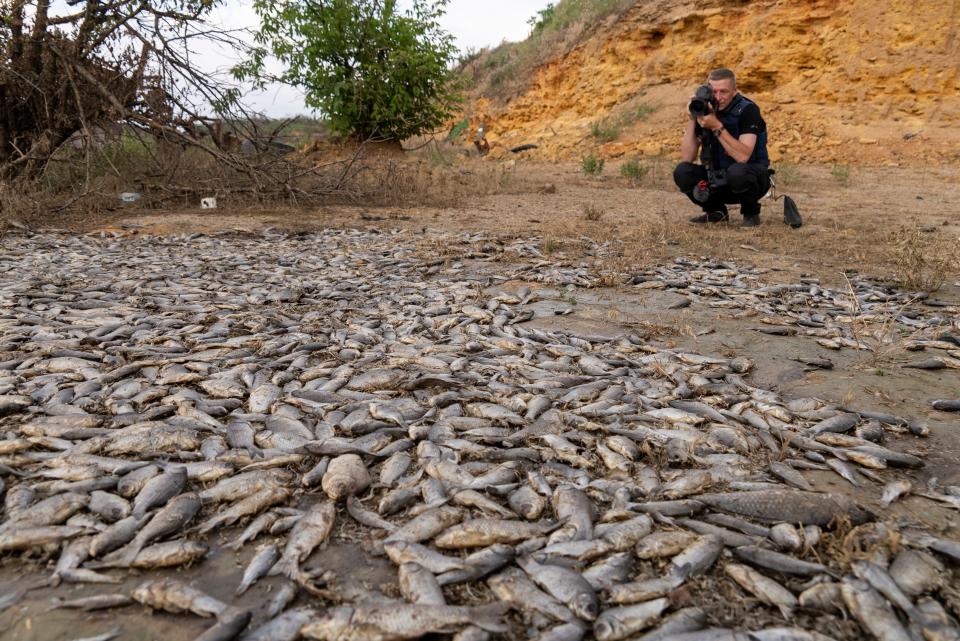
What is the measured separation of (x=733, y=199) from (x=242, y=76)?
573cm

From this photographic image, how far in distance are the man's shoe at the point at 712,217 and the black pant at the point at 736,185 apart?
0.06 m

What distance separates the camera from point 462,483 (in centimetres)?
180

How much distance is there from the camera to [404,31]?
13352 millimetres

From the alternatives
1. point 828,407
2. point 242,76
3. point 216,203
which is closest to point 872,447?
point 828,407

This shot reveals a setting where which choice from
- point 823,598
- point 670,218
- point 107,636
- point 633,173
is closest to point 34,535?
point 107,636

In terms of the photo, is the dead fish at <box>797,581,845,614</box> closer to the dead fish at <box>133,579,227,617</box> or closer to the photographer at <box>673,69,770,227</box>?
the dead fish at <box>133,579,227,617</box>

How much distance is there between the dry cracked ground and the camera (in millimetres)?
1480

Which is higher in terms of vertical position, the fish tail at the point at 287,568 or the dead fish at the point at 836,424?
the dead fish at the point at 836,424

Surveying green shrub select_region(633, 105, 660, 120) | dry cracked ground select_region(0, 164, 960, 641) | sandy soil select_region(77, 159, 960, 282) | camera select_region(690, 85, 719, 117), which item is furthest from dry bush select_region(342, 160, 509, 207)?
green shrub select_region(633, 105, 660, 120)

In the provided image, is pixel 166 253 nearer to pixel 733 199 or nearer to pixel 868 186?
pixel 733 199

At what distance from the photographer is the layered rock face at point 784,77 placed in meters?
12.7

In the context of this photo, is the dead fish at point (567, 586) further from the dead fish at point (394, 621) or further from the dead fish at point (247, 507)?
the dead fish at point (247, 507)

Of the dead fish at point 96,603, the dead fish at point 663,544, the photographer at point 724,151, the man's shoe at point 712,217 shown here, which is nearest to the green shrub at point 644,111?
the photographer at point 724,151

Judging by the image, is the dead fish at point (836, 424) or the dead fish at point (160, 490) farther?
the dead fish at point (836, 424)
